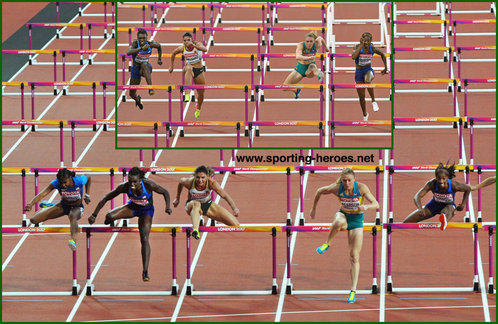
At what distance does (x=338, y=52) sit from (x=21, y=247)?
447 inches

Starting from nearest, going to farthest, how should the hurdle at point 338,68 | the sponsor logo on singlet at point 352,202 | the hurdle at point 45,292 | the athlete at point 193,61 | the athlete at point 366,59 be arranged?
1. the sponsor logo on singlet at point 352,202
2. the hurdle at point 45,292
3. the athlete at point 193,61
4. the athlete at point 366,59
5. the hurdle at point 338,68

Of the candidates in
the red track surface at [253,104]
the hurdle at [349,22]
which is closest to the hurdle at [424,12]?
the hurdle at [349,22]

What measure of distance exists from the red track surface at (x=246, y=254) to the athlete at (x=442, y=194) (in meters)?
0.86

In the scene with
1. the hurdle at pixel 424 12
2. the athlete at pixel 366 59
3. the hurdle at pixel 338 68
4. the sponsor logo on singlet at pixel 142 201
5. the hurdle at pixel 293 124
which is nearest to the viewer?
the sponsor logo on singlet at pixel 142 201

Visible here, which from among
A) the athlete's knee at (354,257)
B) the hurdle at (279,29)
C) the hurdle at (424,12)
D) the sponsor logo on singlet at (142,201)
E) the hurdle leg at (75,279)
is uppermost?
the hurdle at (424,12)

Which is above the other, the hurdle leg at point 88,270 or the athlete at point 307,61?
the athlete at point 307,61

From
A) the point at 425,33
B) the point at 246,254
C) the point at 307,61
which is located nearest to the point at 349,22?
the point at 425,33

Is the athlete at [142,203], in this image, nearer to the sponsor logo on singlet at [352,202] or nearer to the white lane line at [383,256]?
the sponsor logo on singlet at [352,202]

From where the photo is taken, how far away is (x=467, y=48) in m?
34.6

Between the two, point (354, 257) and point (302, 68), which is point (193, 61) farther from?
point (354, 257)

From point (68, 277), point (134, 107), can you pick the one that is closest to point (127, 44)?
point (134, 107)

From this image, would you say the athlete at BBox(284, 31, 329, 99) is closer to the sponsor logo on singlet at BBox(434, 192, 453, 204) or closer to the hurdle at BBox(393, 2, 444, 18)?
the sponsor logo on singlet at BBox(434, 192, 453, 204)

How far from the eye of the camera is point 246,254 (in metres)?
25.8

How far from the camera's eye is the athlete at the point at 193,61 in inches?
1099
